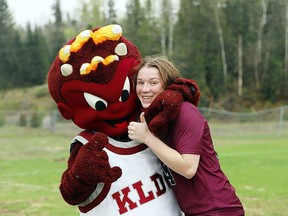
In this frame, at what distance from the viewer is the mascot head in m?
3.10

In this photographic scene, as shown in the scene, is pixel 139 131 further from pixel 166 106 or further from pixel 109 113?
pixel 109 113

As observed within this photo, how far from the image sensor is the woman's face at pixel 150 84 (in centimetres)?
299

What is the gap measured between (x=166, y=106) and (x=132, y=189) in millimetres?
571

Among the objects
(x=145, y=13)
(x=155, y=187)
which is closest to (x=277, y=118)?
(x=145, y=13)

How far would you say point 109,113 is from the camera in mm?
3164

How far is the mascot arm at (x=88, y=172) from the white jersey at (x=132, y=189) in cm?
14

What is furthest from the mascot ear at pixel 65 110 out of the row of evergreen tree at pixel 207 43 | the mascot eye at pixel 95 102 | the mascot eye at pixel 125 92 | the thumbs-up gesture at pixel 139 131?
the row of evergreen tree at pixel 207 43

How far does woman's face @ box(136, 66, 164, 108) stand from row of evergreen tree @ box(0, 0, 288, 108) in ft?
104

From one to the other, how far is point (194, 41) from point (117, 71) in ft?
118

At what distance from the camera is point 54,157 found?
14.7m

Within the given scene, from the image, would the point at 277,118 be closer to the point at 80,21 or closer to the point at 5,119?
the point at 5,119

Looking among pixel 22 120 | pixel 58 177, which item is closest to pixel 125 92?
pixel 58 177

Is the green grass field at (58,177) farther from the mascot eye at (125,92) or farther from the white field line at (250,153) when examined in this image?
the mascot eye at (125,92)

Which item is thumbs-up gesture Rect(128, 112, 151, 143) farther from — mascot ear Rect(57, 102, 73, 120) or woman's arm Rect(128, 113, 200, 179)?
mascot ear Rect(57, 102, 73, 120)
